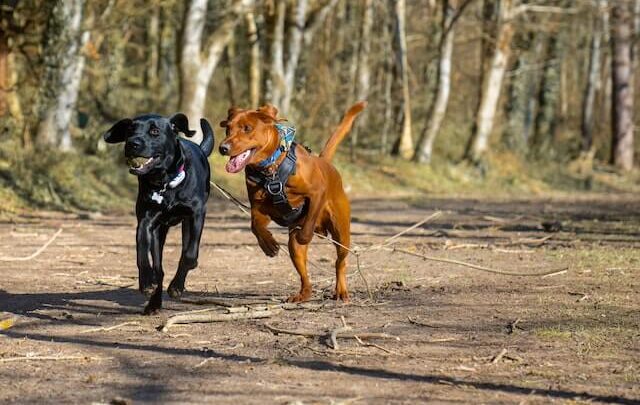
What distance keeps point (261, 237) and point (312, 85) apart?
23580 mm

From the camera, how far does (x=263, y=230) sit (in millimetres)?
8133

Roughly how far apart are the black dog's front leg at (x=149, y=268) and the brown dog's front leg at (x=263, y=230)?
709mm

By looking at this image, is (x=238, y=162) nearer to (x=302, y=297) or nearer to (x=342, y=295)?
(x=302, y=297)

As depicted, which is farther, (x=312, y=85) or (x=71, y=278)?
(x=312, y=85)

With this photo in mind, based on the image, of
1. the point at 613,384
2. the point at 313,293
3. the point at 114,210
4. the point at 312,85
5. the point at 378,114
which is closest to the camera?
the point at 613,384

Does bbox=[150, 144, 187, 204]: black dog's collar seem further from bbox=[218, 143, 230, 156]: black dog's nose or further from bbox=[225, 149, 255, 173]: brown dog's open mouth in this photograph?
bbox=[218, 143, 230, 156]: black dog's nose

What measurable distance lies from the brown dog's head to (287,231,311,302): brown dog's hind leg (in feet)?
2.63

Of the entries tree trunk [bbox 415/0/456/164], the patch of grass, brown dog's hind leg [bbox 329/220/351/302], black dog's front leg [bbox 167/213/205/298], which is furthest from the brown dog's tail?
tree trunk [bbox 415/0/456/164]

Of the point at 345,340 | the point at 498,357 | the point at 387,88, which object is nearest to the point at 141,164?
the point at 345,340

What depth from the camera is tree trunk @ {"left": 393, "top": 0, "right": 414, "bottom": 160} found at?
29919mm

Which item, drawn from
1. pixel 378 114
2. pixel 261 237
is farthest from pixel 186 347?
pixel 378 114

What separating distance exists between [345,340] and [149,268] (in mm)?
1836

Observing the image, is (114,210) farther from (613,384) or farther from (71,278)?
(613,384)

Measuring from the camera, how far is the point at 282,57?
27.1 metres
